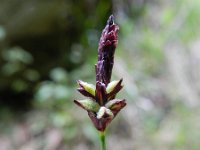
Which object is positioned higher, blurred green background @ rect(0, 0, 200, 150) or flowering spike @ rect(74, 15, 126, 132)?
blurred green background @ rect(0, 0, 200, 150)

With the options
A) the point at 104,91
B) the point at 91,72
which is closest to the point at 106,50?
the point at 104,91

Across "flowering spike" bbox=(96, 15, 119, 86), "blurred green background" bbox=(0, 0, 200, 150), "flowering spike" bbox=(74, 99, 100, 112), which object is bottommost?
"flowering spike" bbox=(74, 99, 100, 112)

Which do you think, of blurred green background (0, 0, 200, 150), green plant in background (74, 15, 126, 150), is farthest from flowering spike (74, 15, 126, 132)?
blurred green background (0, 0, 200, 150)

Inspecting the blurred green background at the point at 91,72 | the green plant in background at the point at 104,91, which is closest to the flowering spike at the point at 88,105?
the green plant in background at the point at 104,91

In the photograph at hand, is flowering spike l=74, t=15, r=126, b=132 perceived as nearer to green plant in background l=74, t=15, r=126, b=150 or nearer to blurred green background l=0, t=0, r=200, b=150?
green plant in background l=74, t=15, r=126, b=150

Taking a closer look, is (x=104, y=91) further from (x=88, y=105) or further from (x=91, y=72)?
(x=91, y=72)

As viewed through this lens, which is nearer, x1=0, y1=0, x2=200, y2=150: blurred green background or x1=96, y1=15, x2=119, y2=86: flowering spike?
x1=96, y1=15, x2=119, y2=86: flowering spike

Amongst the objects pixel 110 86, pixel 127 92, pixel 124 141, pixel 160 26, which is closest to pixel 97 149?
pixel 124 141
